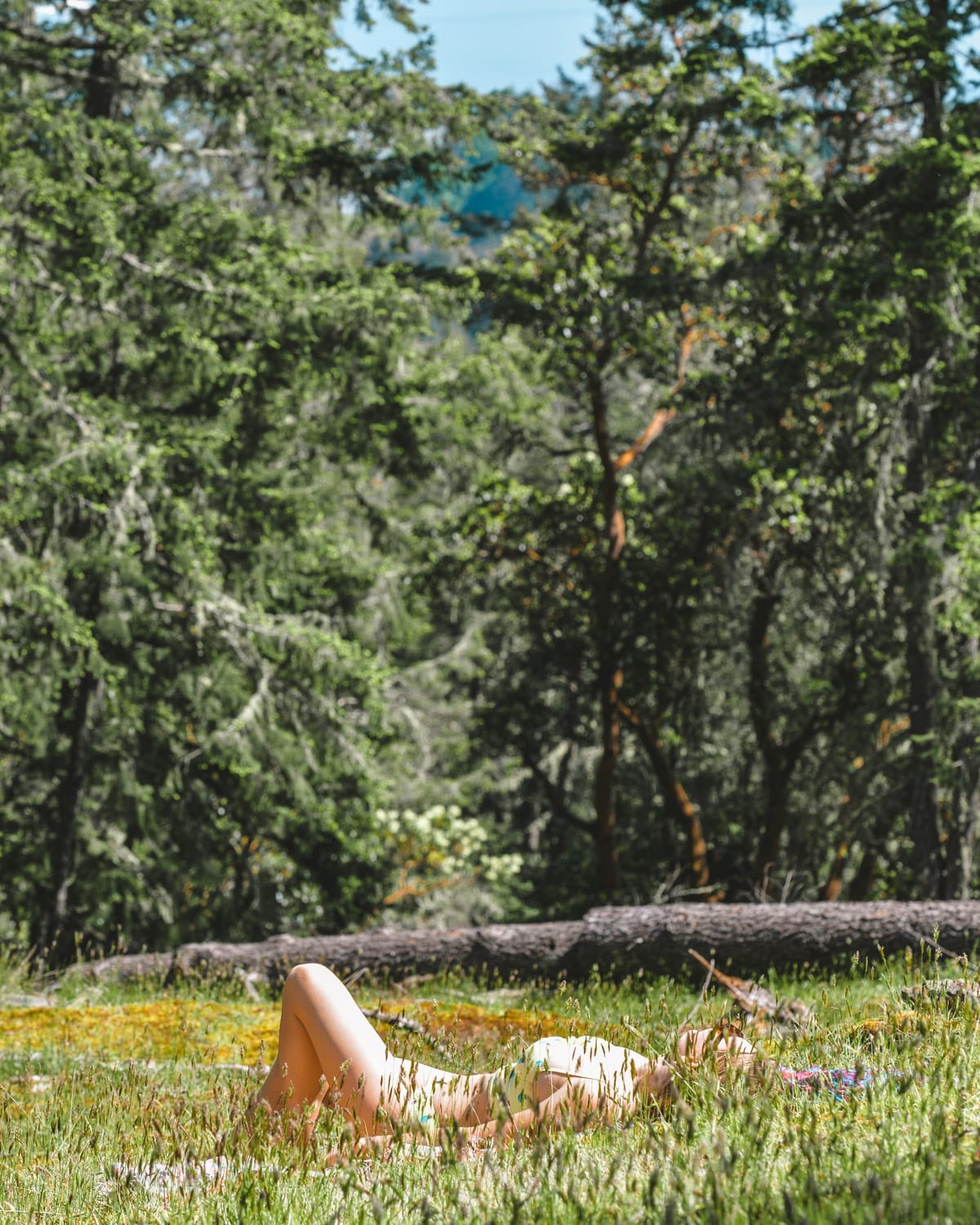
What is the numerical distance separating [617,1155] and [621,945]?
18.6 feet

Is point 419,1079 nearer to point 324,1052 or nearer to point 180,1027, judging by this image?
point 324,1052

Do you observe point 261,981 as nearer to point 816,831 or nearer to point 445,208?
point 816,831

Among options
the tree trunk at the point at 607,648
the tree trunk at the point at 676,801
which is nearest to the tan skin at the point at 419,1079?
the tree trunk at the point at 607,648

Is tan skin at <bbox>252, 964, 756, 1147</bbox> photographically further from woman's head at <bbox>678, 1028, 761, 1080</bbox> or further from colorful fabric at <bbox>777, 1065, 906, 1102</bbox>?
colorful fabric at <bbox>777, 1065, 906, 1102</bbox>

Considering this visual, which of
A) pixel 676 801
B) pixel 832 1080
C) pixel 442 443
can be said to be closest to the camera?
pixel 832 1080

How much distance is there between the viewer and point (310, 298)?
12.6 meters

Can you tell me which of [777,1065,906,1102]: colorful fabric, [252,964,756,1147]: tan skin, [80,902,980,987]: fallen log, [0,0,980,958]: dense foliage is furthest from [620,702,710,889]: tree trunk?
[777,1065,906,1102]: colorful fabric

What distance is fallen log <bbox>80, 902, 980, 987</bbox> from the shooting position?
802 centimetres

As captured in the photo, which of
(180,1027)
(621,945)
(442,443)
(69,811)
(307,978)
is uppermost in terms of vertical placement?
(442,443)

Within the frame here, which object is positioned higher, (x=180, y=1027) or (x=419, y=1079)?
(x=419, y=1079)

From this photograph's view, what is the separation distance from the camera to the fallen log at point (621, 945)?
8.02m

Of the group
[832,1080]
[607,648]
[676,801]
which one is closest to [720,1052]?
[832,1080]

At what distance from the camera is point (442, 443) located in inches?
604

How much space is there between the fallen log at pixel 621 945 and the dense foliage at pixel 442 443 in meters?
3.43
